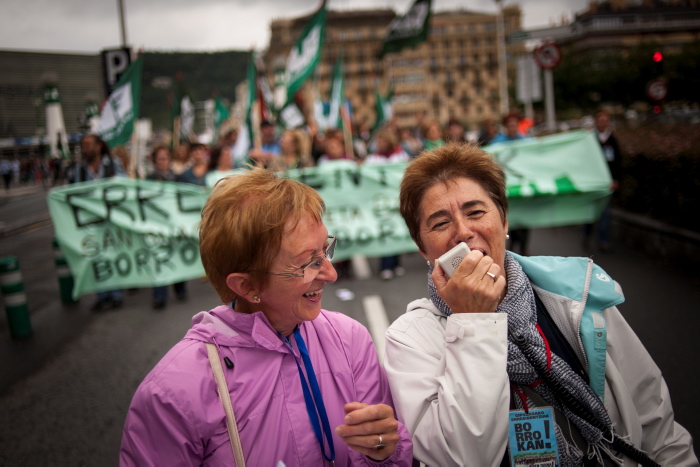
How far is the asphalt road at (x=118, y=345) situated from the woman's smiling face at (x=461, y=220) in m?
2.27

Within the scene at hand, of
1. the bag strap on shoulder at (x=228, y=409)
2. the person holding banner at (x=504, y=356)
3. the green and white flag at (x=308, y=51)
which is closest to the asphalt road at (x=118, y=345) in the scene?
the person holding banner at (x=504, y=356)

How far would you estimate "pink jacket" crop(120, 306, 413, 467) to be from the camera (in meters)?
1.66

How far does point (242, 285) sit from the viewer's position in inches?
75.6

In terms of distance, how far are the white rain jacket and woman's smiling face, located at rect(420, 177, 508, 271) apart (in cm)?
20

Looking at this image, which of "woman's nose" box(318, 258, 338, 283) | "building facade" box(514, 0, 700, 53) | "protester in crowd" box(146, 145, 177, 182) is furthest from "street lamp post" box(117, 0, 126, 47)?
"woman's nose" box(318, 258, 338, 283)

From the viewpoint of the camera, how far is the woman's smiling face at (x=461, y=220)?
207 centimetres

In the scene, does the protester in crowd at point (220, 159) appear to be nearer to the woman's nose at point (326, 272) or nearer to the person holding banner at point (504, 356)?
the person holding banner at point (504, 356)

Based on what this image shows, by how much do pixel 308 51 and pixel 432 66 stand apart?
408ft

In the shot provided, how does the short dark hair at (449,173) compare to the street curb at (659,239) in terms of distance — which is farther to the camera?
the street curb at (659,239)

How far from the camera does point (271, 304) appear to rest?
75.7 inches

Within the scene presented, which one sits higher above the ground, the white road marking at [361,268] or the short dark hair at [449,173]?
the short dark hair at [449,173]

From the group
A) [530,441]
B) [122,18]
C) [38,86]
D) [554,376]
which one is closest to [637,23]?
[122,18]

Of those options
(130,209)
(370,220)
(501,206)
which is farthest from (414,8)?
(501,206)

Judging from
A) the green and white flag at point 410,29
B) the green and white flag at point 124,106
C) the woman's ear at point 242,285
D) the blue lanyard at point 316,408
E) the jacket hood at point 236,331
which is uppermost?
the green and white flag at point 410,29
